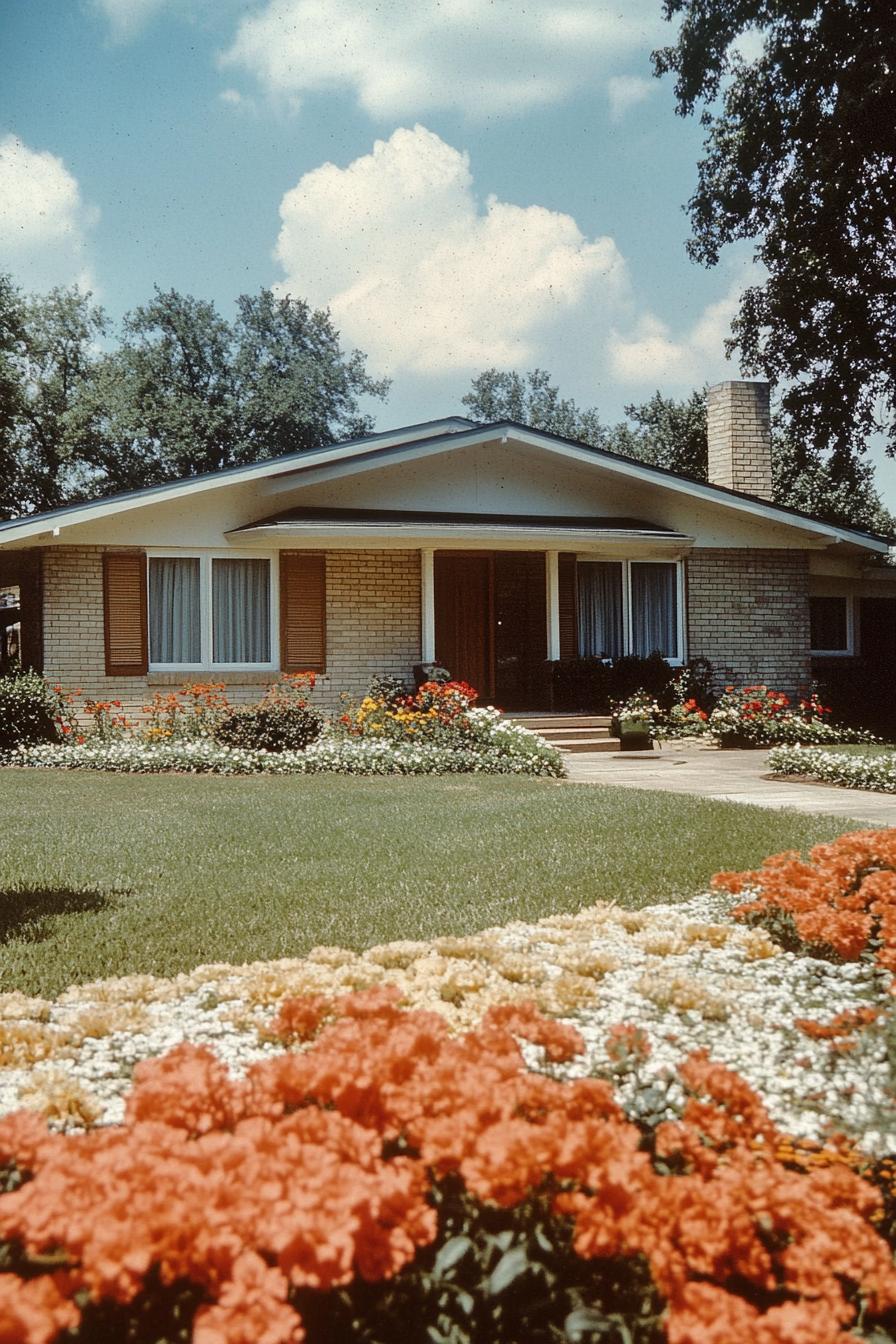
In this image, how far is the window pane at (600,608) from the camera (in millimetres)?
18172

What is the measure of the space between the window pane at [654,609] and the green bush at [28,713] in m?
8.71

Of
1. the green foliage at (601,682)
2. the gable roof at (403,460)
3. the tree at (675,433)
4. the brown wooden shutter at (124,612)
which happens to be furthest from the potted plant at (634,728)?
the tree at (675,433)

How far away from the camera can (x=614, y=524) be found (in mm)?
17406

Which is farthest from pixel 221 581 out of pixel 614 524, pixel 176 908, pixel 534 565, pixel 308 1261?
pixel 308 1261

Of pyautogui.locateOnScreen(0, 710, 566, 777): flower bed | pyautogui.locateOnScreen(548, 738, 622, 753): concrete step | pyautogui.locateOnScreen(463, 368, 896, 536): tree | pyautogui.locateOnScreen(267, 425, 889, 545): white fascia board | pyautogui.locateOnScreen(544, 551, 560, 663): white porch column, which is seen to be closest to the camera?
pyautogui.locateOnScreen(0, 710, 566, 777): flower bed

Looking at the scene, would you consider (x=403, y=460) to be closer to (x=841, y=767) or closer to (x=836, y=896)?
(x=841, y=767)

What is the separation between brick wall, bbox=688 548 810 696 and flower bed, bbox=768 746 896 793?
214 inches

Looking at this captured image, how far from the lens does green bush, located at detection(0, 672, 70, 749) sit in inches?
551

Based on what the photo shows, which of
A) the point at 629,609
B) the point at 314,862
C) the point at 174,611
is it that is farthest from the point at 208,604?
the point at 314,862

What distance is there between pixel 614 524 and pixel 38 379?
29.7 m

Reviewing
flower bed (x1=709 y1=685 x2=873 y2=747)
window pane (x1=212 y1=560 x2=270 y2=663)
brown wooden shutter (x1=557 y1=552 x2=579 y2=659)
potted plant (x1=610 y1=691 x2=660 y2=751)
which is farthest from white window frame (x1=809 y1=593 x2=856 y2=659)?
window pane (x1=212 y1=560 x2=270 y2=663)

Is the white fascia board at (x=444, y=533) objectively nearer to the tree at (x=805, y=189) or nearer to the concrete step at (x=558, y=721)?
the concrete step at (x=558, y=721)

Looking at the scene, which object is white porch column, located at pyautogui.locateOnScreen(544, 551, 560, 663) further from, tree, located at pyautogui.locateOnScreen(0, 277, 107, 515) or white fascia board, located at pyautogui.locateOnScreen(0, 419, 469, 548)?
tree, located at pyautogui.locateOnScreen(0, 277, 107, 515)

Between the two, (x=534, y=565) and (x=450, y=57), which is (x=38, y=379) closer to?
(x=534, y=565)
